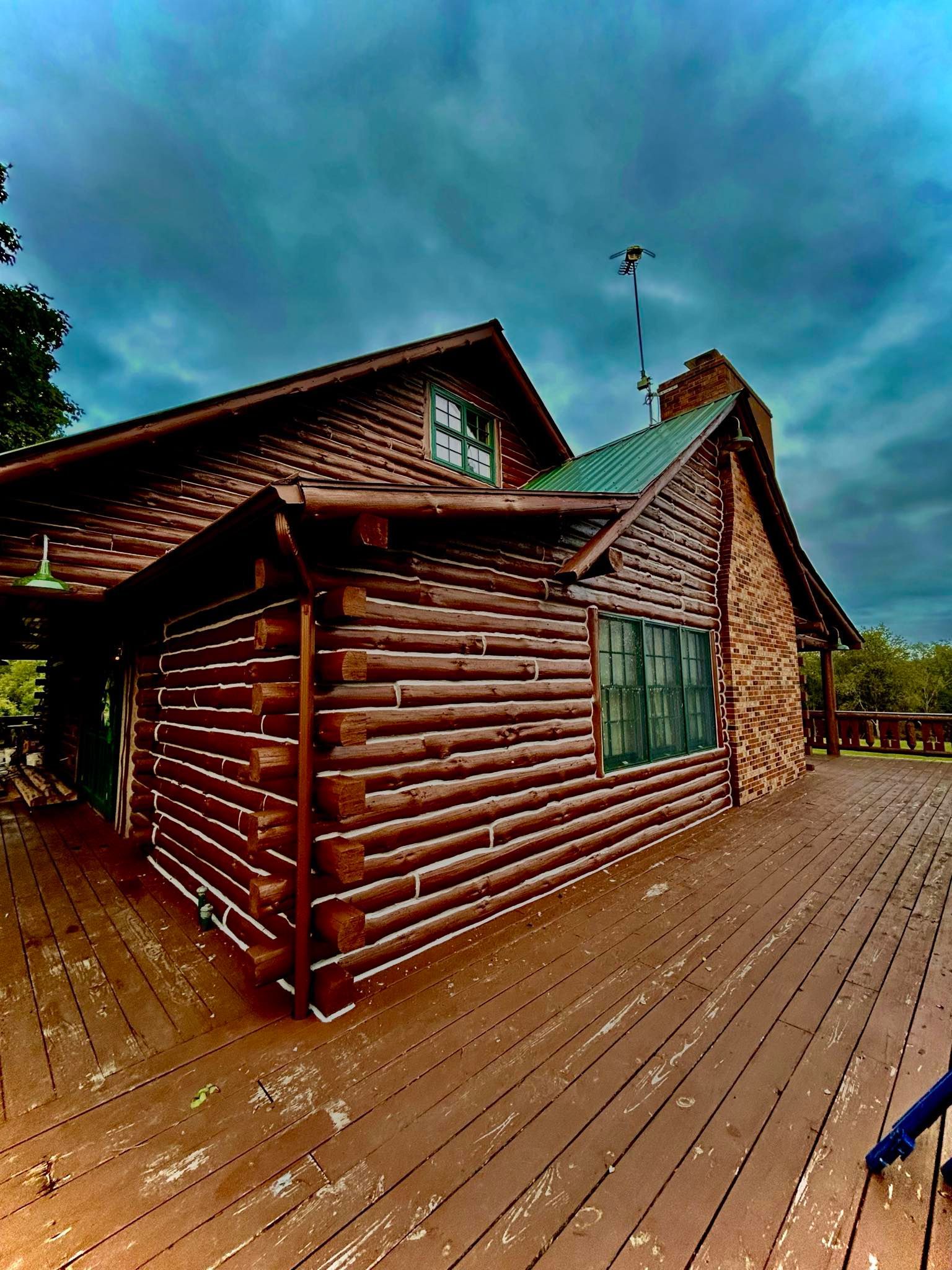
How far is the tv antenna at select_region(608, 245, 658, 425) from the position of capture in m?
10.9

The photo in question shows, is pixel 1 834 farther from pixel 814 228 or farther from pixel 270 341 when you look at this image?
pixel 270 341

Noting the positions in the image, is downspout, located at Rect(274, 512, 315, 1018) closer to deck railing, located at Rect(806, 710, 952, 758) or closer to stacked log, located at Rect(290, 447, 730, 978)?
stacked log, located at Rect(290, 447, 730, 978)

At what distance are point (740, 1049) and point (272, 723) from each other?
3.03m

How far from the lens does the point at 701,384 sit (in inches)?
386

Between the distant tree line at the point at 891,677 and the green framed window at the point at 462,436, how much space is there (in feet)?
64.5

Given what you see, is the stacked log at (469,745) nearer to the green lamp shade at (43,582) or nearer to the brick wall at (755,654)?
the brick wall at (755,654)

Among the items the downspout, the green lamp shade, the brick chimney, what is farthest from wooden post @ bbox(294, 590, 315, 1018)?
the brick chimney

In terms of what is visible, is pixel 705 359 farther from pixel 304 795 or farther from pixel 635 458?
pixel 304 795

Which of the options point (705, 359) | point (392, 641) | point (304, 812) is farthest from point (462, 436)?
point (304, 812)

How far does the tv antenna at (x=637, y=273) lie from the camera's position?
35.8 ft

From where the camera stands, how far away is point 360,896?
3.08 m

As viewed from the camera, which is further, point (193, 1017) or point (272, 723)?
point (272, 723)

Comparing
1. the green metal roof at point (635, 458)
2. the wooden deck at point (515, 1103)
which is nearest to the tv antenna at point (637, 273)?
the green metal roof at point (635, 458)

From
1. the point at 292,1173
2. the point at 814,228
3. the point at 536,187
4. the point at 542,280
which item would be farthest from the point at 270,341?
the point at 292,1173
